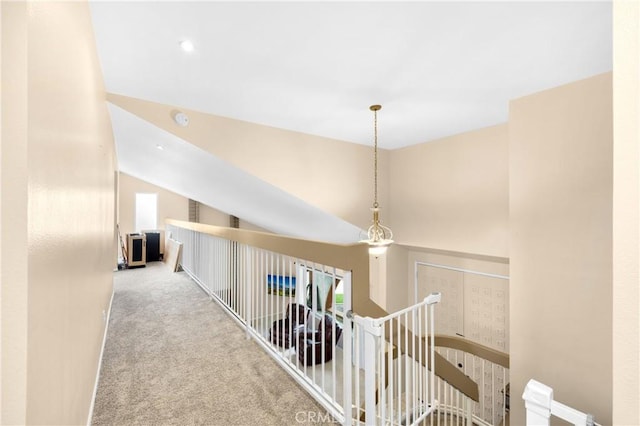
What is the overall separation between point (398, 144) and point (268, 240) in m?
3.55

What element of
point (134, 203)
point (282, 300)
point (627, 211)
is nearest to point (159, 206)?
point (134, 203)

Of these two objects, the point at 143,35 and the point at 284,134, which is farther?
the point at 284,134

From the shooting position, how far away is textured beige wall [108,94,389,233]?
11.0 feet

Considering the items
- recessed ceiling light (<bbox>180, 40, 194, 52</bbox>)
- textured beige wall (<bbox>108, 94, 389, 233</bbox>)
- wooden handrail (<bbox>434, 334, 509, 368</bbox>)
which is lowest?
wooden handrail (<bbox>434, 334, 509, 368</bbox>)

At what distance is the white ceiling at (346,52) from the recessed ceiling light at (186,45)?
0.13ft

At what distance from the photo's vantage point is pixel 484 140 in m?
4.14

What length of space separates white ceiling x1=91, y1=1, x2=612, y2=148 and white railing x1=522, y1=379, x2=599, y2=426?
1989 mm

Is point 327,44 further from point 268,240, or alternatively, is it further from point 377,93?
point 268,240

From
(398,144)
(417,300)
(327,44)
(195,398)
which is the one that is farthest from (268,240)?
(417,300)

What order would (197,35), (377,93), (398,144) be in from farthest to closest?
(398,144), (377,93), (197,35)

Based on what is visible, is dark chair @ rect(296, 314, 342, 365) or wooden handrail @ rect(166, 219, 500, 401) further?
dark chair @ rect(296, 314, 342, 365)

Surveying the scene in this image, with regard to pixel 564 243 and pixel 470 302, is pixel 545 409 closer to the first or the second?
pixel 564 243

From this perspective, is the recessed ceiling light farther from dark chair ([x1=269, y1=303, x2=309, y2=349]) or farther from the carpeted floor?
the carpeted floor

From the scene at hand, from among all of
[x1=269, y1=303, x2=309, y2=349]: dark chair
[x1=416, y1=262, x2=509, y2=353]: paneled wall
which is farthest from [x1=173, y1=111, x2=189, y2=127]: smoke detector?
[x1=416, y1=262, x2=509, y2=353]: paneled wall
